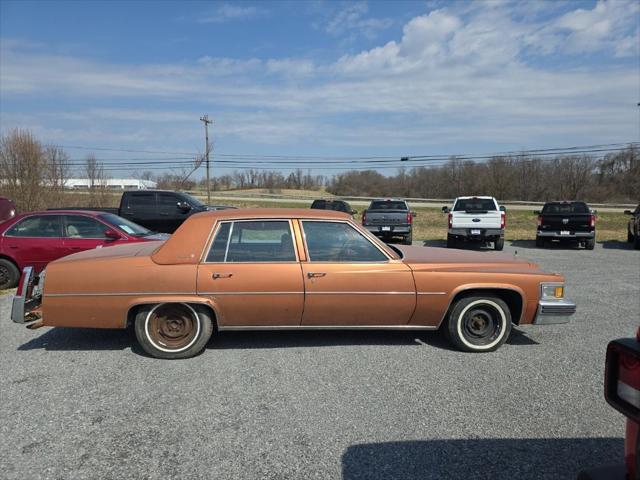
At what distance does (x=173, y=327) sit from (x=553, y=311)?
386 cm

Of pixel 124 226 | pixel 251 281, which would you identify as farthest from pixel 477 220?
pixel 251 281

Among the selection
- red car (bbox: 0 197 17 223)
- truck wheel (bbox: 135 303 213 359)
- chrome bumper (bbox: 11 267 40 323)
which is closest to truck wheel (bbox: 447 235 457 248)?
truck wheel (bbox: 135 303 213 359)

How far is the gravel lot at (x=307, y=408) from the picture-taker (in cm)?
280

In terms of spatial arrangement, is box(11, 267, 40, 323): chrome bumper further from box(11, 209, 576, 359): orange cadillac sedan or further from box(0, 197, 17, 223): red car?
box(0, 197, 17, 223): red car

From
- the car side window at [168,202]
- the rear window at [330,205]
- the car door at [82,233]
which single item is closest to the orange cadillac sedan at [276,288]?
the car door at [82,233]

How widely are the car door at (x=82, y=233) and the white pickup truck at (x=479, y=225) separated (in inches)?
408

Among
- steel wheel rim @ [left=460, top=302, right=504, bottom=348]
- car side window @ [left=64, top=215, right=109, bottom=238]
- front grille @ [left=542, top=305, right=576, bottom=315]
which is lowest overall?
steel wheel rim @ [left=460, top=302, right=504, bottom=348]

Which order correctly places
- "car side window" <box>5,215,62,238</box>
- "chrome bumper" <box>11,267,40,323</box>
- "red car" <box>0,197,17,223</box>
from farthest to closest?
"red car" <box>0,197,17,223</box> < "car side window" <box>5,215,62,238</box> < "chrome bumper" <box>11,267,40,323</box>

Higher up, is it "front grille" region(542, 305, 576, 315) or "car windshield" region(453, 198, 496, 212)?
"car windshield" region(453, 198, 496, 212)

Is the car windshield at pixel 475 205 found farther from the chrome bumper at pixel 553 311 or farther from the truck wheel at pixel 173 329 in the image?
the truck wheel at pixel 173 329

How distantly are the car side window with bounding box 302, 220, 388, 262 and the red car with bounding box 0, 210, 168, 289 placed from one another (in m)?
4.50

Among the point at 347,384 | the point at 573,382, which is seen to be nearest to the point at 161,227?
the point at 347,384

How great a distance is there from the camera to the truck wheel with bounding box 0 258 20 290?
8055 millimetres

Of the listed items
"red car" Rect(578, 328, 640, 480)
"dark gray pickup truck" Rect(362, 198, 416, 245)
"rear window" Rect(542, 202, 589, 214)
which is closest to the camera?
"red car" Rect(578, 328, 640, 480)
